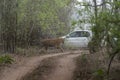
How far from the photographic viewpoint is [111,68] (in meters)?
12.1

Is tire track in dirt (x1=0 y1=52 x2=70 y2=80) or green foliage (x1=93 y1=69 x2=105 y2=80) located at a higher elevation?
green foliage (x1=93 y1=69 x2=105 y2=80)

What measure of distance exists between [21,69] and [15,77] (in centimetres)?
142

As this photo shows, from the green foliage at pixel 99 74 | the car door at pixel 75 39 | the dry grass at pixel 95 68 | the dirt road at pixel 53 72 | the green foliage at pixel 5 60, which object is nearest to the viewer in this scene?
the green foliage at pixel 99 74

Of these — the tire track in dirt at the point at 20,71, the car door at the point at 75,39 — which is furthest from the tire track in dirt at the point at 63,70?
the car door at the point at 75,39

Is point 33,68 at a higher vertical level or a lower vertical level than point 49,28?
lower

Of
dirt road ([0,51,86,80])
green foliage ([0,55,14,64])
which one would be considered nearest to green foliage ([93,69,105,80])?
dirt road ([0,51,86,80])

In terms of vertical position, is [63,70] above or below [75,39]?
below

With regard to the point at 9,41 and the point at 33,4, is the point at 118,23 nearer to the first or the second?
the point at 9,41

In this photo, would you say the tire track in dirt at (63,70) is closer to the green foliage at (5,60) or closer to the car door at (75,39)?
the green foliage at (5,60)

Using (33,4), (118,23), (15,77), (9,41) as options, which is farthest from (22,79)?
Answer: (33,4)

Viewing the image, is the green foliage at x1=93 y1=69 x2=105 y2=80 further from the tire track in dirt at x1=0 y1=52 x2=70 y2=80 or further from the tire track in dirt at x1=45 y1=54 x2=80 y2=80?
the tire track in dirt at x1=0 y1=52 x2=70 y2=80

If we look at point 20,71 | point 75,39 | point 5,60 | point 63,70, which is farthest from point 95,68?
point 75,39

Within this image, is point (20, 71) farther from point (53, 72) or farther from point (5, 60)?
point (5, 60)

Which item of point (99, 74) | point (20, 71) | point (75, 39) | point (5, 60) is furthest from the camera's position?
point (75, 39)
